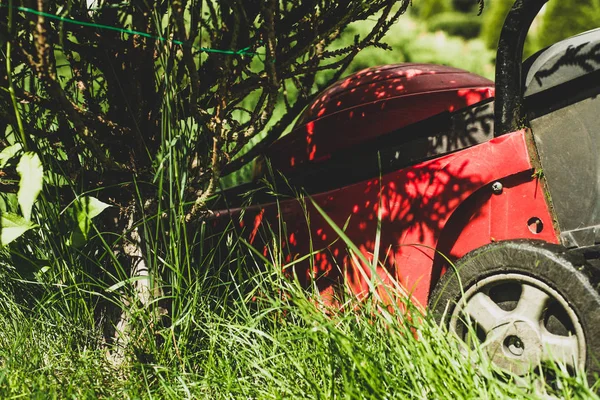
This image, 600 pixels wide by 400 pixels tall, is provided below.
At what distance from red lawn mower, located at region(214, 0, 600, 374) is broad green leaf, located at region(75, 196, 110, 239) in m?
0.63

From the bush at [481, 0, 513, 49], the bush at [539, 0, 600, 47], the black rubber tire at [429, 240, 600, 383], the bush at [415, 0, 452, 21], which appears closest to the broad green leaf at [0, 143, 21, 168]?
the black rubber tire at [429, 240, 600, 383]

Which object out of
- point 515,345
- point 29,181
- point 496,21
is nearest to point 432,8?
point 496,21

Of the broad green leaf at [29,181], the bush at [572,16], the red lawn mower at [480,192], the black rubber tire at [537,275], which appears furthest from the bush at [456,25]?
the broad green leaf at [29,181]

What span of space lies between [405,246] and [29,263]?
3.91 ft

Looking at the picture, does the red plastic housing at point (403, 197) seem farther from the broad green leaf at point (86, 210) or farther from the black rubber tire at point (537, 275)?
the broad green leaf at point (86, 210)

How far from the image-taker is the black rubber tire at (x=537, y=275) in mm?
1420

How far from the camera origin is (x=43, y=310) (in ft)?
6.42

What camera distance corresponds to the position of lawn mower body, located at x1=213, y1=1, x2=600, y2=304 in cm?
162

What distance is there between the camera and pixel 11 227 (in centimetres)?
155

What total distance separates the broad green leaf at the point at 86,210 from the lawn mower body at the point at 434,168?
443mm

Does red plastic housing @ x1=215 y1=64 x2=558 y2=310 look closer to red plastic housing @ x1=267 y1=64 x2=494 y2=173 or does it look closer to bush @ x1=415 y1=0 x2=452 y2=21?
red plastic housing @ x1=267 y1=64 x2=494 y2=173

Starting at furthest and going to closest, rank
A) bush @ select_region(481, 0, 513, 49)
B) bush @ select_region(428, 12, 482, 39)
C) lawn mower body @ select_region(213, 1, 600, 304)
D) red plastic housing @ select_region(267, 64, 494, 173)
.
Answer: bush @ select_region(428, 12, 482, 39), bush @ select_region(481, 0, 513, 49), red plastic housing @ select_region(267, 64, 494, 173), lawn mower body @ select_region(213, 1, 600, 304)

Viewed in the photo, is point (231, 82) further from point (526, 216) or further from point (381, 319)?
point (526, 216)

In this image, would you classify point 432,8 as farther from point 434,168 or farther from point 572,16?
point 434,168
